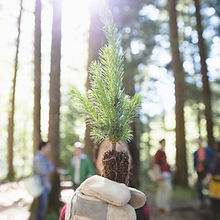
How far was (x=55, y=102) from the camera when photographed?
923 cm

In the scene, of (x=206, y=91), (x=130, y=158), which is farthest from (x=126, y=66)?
(x=130, y=158)

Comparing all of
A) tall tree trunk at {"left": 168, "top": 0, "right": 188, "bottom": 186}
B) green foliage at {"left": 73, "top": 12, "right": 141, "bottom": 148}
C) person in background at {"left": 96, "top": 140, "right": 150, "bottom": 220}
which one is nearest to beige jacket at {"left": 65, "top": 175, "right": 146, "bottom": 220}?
green foliage at {"left": 73, "top": 12, "right": 141, "bottom": 148}

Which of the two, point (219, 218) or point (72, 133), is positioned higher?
point (72, 133)

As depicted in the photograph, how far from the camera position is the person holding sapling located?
2.34 meters

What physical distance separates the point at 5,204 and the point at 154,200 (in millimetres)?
5169

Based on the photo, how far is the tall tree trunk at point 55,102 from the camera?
9242mm

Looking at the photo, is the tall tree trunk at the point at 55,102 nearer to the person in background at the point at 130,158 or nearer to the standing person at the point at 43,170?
the standing person at the point at 43,170

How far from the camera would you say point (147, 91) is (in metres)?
27.4

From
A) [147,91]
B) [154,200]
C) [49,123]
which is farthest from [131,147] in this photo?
[147,91]

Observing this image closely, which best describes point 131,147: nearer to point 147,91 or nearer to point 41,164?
point 41,164

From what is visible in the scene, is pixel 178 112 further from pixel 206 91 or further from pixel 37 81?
pixel 37 81

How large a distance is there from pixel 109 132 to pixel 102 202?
0.44 m

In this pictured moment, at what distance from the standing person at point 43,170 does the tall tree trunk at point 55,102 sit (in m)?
0.55

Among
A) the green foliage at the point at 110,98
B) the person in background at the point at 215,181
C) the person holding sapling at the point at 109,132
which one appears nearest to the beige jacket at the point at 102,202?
the person holding sapling at the point at 109,132
